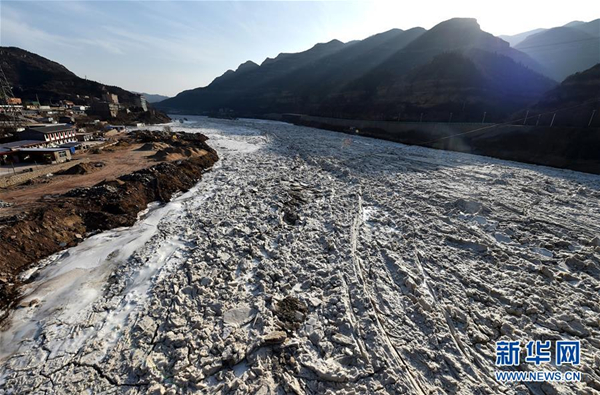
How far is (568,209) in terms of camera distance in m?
11.7

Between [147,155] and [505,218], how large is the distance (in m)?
27.4

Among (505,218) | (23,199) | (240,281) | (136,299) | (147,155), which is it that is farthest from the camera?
(147,155)

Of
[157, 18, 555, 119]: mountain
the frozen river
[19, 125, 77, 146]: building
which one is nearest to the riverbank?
[157, 18, 555, 119]: mountain

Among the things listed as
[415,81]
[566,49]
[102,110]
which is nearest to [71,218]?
[415,81]

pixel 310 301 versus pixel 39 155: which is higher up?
pixel 39 155

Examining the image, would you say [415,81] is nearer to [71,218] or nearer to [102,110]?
[71,218]

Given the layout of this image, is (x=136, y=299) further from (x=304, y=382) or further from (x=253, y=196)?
(x=253, y=196)

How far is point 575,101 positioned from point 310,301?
138 ft

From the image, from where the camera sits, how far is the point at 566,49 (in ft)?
234

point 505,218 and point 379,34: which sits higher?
point 379,34

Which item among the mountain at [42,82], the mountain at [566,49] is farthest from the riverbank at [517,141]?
the mountain at [42,82]

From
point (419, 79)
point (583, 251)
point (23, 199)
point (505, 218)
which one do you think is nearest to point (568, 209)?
point (505, 218)

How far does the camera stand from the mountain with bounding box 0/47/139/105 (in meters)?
74.8

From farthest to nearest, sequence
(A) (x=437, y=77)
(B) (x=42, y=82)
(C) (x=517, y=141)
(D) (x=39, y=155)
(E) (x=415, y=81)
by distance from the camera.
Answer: (B) (x=42, y=82)
(E) (x=415, y=81)
(A) (x=437, y=77)
(C) (x=517, y=141)
(D) (x=39, y=155)
